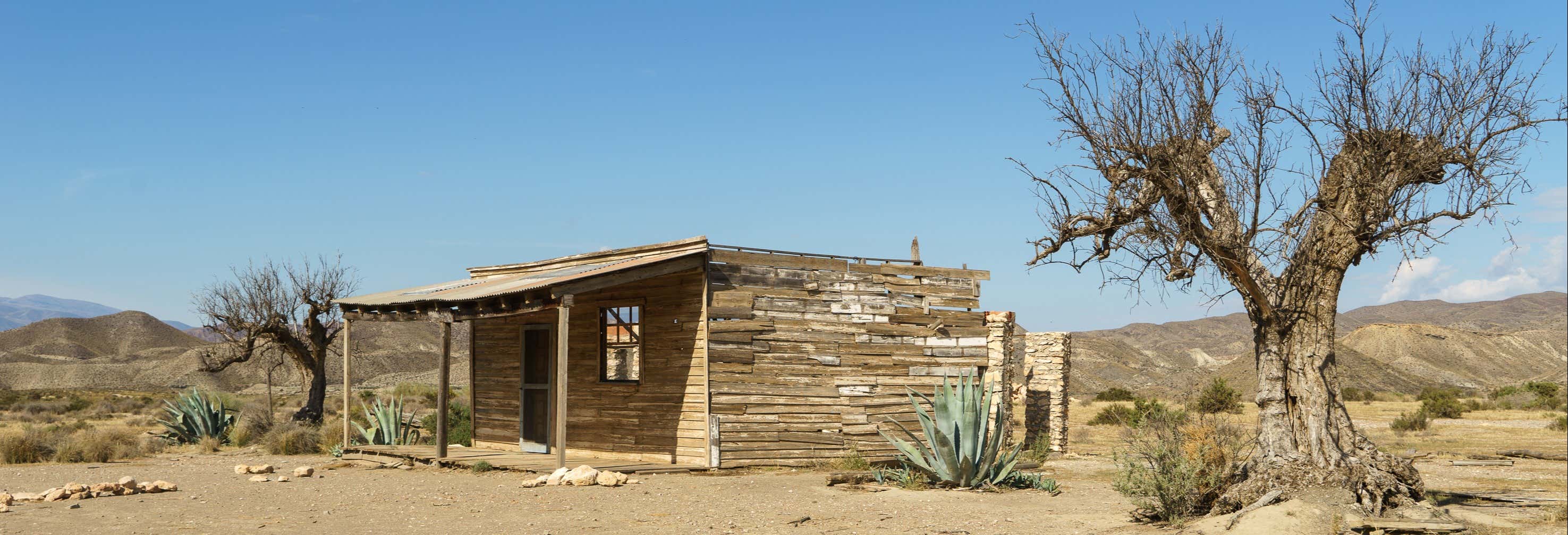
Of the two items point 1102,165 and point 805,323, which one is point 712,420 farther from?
point 1102,165

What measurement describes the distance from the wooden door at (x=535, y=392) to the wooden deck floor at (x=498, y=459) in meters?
0.24

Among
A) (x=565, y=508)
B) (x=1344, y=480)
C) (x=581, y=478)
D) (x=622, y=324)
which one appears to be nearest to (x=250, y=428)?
→ (x=622, y=324)

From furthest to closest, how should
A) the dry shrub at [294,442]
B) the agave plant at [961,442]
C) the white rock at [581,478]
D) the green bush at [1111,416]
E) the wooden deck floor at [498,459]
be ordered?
the green bush at [1111,416] → the dry shrub at [294,442] → the wooden deck floor at [498,459] → the white rock at [581,478] → the agave plant at [961,442]

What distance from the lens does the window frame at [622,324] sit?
15.4 metres

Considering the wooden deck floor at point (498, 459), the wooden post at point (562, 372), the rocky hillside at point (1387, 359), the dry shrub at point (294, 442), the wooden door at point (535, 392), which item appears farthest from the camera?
the rocky hillside at point (1387, 359)

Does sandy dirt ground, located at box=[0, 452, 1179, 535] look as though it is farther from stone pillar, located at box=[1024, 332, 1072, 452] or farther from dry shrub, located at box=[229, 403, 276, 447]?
dry shrub, located at box=[229, 403, 276, 447]

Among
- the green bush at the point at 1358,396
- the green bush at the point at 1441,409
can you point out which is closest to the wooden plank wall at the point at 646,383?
the green bush at the point at 1441,409

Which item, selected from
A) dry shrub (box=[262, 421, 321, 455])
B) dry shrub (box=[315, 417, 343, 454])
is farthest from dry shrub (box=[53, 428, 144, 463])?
dry shrub (box=[315, 417, 343, 454])

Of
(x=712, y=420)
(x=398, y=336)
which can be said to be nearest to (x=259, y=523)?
(x=712, y=420)

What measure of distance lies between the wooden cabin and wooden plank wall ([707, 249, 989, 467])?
19 mm

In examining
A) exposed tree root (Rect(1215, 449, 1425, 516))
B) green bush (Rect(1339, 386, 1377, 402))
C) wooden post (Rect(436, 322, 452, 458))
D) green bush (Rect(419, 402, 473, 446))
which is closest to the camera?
exposed tree root (Rect(1215, 449, 1425, 516))

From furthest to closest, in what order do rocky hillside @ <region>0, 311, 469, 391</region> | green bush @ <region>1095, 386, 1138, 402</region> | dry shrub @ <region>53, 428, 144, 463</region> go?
rocky hillside @ <region>0, 311, 469, 391</region>
green bush @ <region>1095, 386, 1138, 402</region>
dry shrub @ <region>53, 428, 144, 463</region>

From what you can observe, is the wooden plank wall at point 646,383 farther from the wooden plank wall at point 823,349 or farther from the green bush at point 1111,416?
the green bush at point 1111,416

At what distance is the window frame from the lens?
50.5ft
